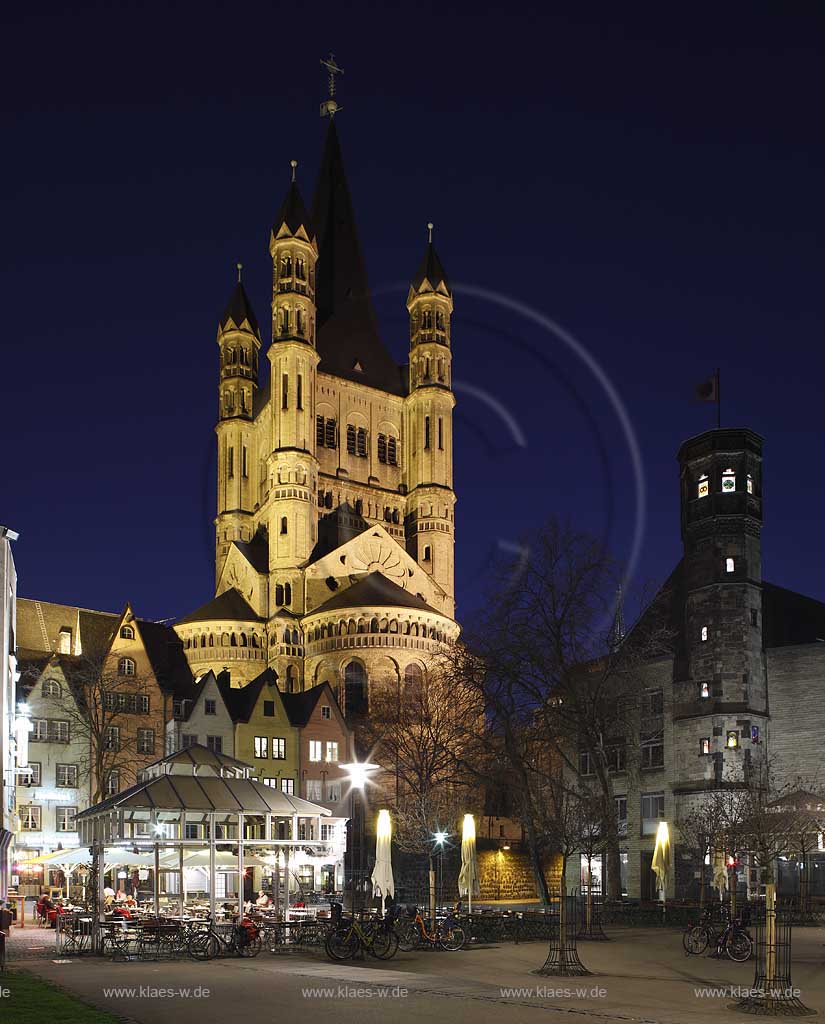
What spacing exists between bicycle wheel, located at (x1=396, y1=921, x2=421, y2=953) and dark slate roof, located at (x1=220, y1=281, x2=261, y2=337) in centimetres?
10740

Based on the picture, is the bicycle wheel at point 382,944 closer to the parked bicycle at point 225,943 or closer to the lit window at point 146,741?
the parked bicycle at point 225,943

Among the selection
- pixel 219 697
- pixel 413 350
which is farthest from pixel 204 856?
pixel 413 350

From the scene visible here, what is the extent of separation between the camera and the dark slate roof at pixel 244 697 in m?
86.4

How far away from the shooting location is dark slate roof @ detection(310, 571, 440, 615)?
109 m

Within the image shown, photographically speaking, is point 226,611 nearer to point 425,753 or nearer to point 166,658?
point 166,658

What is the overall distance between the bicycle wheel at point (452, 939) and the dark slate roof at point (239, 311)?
10967 centimetres

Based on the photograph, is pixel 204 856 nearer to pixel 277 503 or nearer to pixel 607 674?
pixel 607 674

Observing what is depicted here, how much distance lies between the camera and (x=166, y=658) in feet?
298

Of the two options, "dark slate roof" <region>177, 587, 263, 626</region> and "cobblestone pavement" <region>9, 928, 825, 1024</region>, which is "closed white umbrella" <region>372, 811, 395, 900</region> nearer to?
"cobblestone pavement" <region>9, 928, 825, 1024</region>

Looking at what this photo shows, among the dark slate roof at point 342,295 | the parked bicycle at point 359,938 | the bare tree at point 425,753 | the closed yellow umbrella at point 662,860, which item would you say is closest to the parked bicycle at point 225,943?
the parked bicycle at point 359,938

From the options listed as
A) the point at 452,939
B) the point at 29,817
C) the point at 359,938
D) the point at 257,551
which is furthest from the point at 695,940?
the point at 257,551

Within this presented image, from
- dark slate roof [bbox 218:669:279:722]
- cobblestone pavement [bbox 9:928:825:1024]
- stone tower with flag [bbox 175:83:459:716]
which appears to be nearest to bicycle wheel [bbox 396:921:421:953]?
cobblestone pavement [bbox 9:928:825:1024]

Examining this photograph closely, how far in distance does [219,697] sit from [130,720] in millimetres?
6772

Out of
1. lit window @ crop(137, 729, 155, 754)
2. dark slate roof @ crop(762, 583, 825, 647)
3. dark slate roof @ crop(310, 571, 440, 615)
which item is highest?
dark slate roof @ crop(310, 571, 440, 615)
